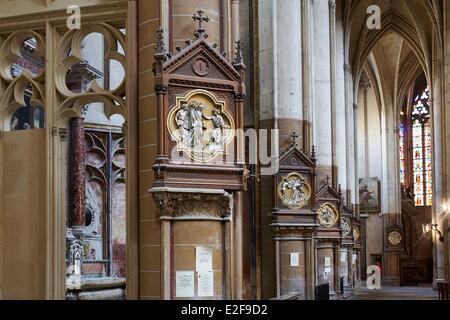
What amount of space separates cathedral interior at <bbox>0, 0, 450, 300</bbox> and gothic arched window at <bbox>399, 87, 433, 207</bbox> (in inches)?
402

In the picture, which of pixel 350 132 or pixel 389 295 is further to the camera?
pixel 350 132

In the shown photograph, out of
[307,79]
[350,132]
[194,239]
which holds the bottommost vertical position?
[194,239]

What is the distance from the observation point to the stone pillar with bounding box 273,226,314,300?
16.9 meters

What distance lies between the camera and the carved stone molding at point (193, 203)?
787 cm

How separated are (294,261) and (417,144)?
1302 inches

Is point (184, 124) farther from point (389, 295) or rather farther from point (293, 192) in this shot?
point (389, 295)

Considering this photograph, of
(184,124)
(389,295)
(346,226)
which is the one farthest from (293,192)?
(389,295)

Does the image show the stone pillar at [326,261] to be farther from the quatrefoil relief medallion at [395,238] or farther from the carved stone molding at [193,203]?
the quatrefoil relief medallion at [395,238]

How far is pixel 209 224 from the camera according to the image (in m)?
8.18

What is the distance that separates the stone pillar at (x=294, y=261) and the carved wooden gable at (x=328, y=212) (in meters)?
3.59

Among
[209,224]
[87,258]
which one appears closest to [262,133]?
[87,258]

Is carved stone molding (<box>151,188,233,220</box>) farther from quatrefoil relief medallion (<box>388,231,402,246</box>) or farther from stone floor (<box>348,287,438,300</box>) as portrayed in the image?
quatrefoil relief medallion (<box>388,231,402,246</box>)

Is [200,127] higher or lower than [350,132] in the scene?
lower

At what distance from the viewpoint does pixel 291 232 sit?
16.9m
